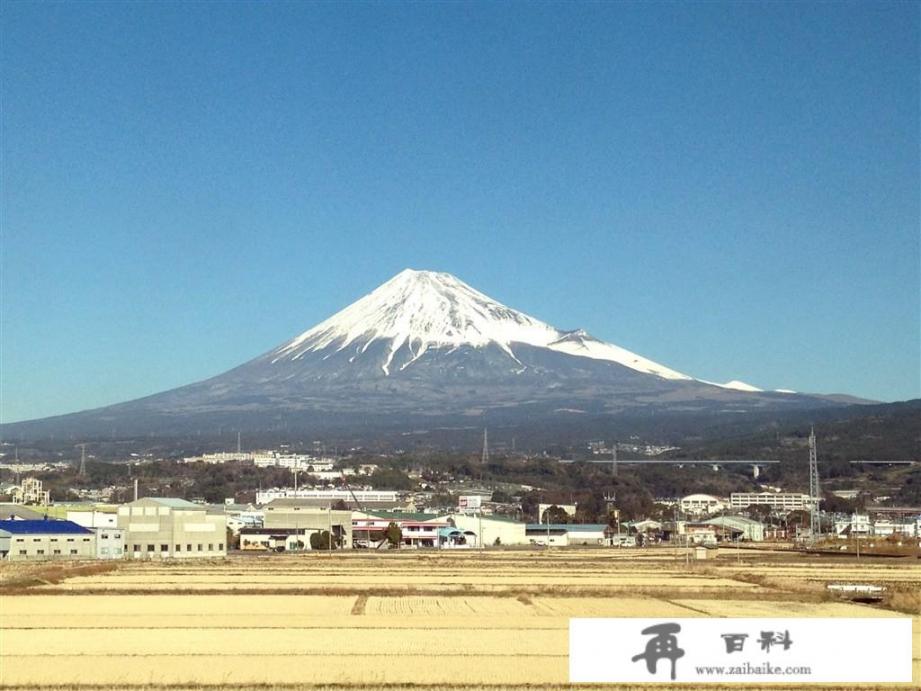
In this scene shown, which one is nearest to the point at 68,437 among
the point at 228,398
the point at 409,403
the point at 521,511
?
the point at 228,398

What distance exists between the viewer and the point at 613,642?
1359 centimetres

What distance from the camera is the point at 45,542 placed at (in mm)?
40188

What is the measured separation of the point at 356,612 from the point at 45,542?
72.7 feet

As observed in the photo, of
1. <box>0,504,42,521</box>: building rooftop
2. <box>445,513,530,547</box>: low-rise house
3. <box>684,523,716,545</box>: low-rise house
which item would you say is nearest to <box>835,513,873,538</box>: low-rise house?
<box>684,523,716,545</box>: low-rise house

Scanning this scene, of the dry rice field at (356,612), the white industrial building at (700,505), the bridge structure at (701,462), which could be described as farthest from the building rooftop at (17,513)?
the bridge structure at (701,462)

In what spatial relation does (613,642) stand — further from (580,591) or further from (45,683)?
(580,591)

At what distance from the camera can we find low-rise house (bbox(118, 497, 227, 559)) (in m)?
40.1

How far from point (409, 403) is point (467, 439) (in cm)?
3931

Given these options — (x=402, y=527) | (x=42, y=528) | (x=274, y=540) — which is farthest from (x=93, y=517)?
(x=402, y=527)

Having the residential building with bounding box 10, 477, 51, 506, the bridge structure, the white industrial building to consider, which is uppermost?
the bridge structure

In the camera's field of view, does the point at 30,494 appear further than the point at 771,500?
No

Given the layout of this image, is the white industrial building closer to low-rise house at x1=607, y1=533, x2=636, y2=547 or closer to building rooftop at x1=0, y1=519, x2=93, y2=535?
low-rise house at x1=607, y1=533, x2=636, y2=547

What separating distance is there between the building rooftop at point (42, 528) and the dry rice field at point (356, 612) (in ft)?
18.9

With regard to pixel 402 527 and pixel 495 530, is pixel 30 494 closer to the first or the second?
pixel 402 527
